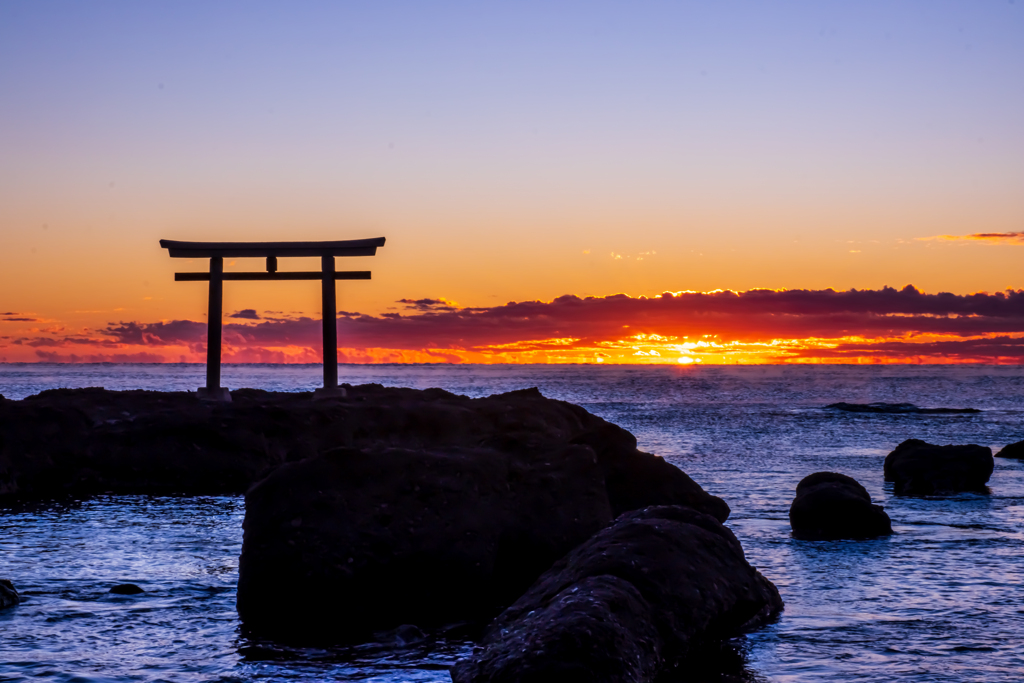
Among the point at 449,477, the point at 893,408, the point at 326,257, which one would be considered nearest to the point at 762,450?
the point at 326,257

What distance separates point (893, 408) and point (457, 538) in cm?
4497

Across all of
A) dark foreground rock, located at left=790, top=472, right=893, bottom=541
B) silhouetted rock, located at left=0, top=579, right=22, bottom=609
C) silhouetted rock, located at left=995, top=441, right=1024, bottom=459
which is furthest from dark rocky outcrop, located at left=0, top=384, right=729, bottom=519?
silhouetted rock, located at left=995, top=441, right=1024, bottom=459

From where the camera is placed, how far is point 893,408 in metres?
47.4

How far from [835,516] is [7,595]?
8.49m

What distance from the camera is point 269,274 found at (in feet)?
55.7

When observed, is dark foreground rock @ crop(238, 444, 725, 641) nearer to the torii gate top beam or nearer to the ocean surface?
the ocean surface

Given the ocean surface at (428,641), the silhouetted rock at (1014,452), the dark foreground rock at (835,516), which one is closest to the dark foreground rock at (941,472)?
the ocean surface at (428,641)

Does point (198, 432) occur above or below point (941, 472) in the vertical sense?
above

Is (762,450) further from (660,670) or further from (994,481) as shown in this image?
(660,670)

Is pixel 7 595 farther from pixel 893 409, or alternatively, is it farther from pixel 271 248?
pixel 893 409

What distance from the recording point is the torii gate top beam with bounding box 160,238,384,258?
1650 centimetres

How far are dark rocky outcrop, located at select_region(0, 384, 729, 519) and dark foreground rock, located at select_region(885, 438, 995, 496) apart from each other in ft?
17.0

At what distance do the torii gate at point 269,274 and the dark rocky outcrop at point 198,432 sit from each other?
0.71 meters

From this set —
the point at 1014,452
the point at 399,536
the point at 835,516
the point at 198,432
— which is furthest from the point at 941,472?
the point at 198,432
